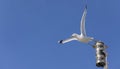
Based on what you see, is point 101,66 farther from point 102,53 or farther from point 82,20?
point 82,20

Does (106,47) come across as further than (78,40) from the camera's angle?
No

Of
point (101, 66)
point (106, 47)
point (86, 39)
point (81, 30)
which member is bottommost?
point (101, 66)

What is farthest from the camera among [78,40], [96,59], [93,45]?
[78,40]

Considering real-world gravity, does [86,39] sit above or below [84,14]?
below

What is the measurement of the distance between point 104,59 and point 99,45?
4.32 feet

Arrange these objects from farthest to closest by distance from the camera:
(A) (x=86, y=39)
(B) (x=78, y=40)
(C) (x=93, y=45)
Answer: (B) (x=78, y=40) → (A) (x=86, y=39) → (C) (x=93, y=45)

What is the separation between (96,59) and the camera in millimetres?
29609

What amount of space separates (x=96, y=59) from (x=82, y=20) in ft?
48.2

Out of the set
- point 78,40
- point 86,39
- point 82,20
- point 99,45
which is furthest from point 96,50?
point 82,20

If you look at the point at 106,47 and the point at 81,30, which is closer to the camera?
the point at 106,47

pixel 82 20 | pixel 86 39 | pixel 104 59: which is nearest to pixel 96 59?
pixel 104 59

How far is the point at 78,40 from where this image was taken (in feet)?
134

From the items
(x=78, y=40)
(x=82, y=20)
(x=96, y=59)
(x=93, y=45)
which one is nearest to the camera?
(x=96, y=59)

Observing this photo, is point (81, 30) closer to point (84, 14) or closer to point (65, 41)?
point (84, 14)
